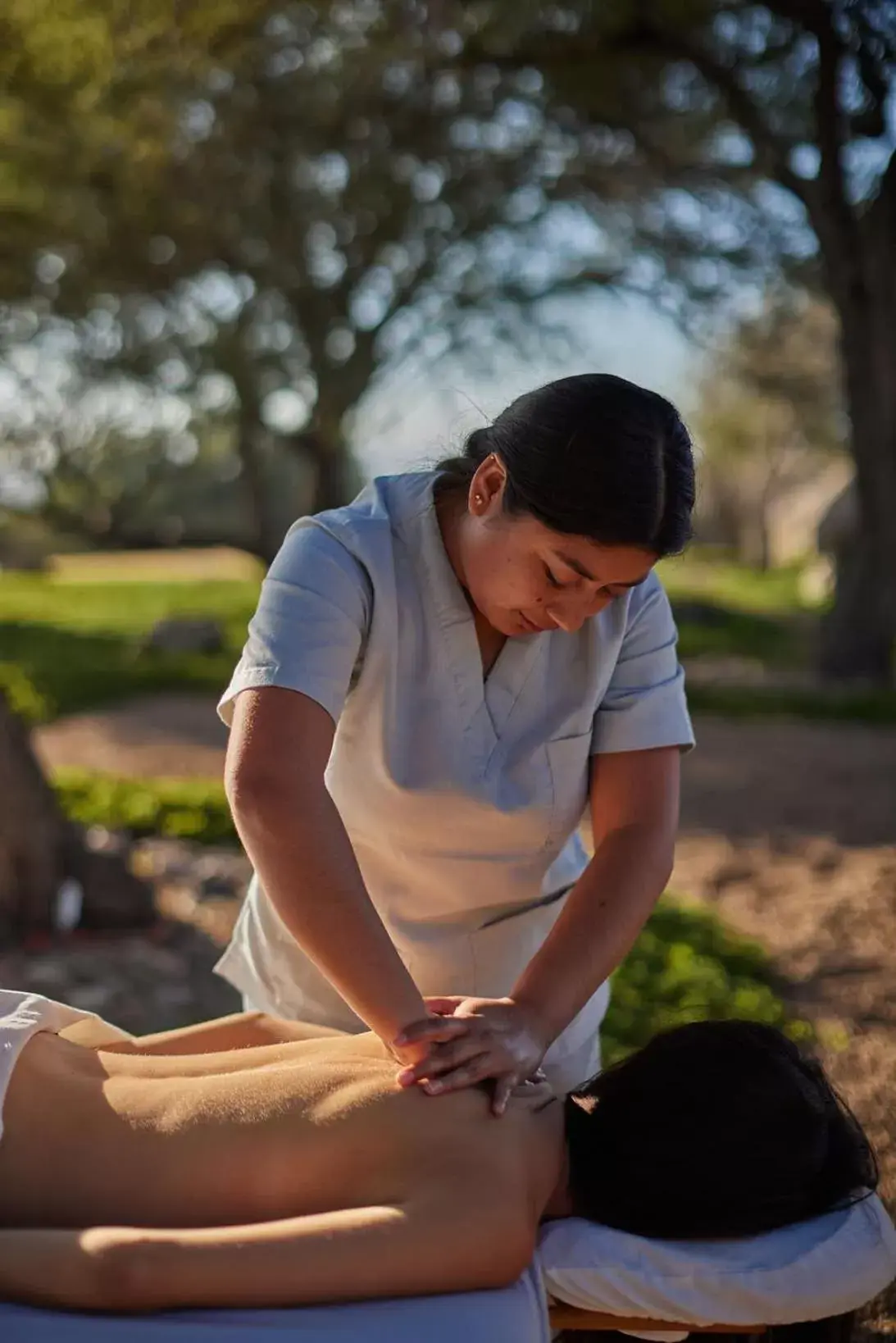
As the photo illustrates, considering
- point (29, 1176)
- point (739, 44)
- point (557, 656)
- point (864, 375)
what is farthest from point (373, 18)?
point (29, 1176)

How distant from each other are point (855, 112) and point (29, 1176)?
8138mm

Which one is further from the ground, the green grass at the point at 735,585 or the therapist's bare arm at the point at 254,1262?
the therapist's bare arm at the point at 254,1262

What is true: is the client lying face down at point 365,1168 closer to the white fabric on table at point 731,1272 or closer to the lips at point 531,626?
the white fabric on table at point 731,1272

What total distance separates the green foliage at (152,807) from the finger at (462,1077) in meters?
4.20

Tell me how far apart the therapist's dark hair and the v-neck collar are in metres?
0.22

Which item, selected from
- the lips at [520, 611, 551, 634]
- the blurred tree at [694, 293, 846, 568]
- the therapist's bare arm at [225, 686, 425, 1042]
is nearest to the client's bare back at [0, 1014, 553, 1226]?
the therapist's bare arm at [225, 686, 425, 1042]

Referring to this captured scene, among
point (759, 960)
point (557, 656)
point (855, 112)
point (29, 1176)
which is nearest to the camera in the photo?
point (29, 1176)

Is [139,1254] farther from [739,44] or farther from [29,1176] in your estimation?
[739,44]

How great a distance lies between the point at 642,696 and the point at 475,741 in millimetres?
239

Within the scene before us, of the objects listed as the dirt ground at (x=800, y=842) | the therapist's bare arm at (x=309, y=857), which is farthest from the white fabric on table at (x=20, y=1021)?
the dirt ground at (x=800, y=842)

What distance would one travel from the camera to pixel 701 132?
10.2 metres

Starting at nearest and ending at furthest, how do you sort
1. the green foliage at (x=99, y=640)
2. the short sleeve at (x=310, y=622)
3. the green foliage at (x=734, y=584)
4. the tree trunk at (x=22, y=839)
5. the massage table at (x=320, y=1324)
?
1. the massage table at (x=320, y=1324)
2. the short sleeve at (x=310, y=622)
3. the tree trunk at (x=22, y=839)
4. the green foliage at (x=99, y=640)
5. the green foliage at (x=734, y=584)

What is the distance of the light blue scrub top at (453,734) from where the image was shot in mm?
1855

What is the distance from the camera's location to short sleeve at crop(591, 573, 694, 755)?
197 centimetres
